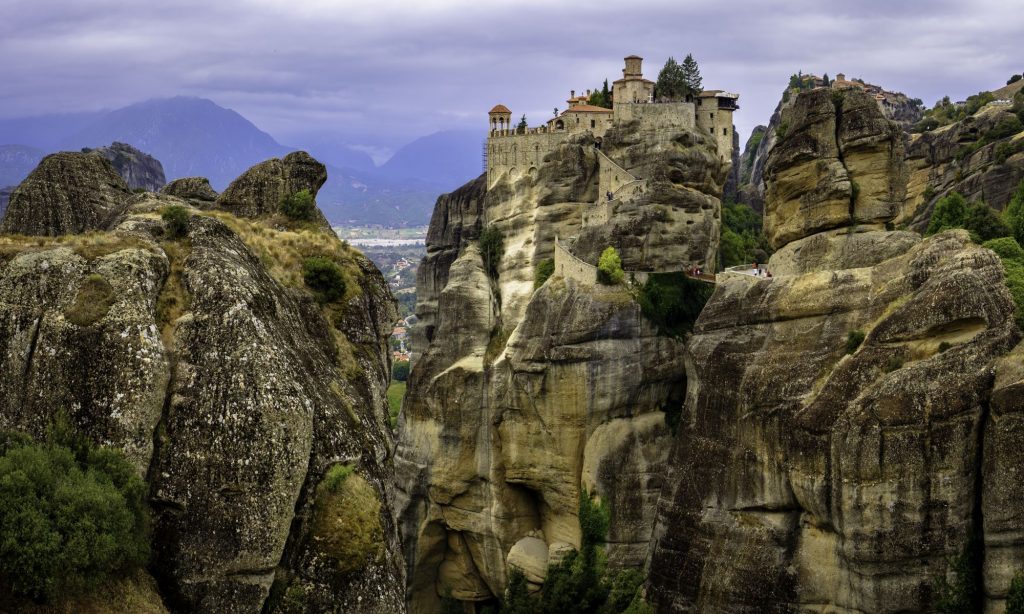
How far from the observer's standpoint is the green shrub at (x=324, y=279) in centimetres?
2767

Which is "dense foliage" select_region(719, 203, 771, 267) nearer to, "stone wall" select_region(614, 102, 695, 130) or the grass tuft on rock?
"stone wall" select_region(614, 102, 695, 130)

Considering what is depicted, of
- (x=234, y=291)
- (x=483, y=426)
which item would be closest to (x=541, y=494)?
(x=483, y=426)

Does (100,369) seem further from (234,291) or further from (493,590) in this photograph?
(493,590)

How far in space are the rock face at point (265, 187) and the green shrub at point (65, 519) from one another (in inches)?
616

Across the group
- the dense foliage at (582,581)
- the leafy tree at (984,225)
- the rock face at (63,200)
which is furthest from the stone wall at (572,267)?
the rock face at (63,200)

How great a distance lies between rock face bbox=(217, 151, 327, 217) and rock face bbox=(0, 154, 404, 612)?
37.4ft

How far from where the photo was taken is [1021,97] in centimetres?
9144

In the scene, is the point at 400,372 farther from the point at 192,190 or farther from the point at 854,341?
the point at 192,190

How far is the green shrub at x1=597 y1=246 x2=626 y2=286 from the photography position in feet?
196

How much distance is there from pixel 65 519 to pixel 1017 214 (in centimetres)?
5571

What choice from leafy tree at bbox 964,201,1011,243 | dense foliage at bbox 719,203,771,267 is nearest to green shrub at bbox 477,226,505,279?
dense foliage at bbox 719,203,771,267

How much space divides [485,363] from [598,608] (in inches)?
642

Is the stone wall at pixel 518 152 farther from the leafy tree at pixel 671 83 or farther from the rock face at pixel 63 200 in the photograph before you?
the rock face at pixel 63 200

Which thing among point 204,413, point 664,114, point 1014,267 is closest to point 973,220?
point 1014,267
